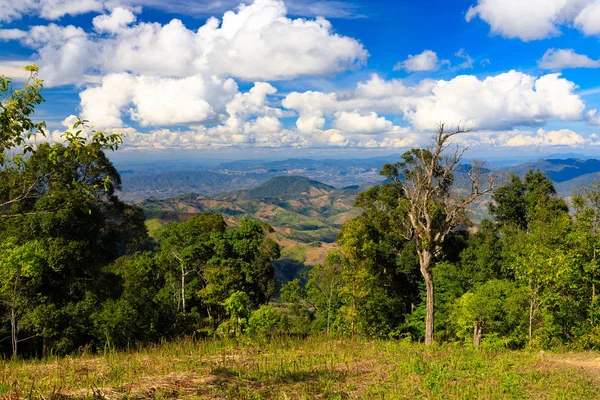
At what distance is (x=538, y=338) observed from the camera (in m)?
19.8

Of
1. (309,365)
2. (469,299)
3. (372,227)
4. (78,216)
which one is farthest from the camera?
(372,227)

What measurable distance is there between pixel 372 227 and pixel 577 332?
22117 mm

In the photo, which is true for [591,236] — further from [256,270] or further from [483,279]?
[256,270]

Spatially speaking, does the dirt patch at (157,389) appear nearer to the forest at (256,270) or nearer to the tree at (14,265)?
the forest at (256,270)

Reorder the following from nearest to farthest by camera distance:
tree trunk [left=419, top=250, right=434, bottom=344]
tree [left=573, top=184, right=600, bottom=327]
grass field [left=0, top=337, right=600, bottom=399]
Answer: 1. grass field [left=0, top=337, right=600, bottom=399]
2. tree [left=573, top=184, right=600, bottom=327]
3. tree trunk [left=419, top=250, right=434, bottom=344]

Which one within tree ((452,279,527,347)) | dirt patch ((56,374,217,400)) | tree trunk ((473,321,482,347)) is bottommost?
tree trunk ((473,321,482,347))

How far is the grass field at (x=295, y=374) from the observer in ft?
24.2

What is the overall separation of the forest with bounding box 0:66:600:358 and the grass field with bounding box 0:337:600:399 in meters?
1.60

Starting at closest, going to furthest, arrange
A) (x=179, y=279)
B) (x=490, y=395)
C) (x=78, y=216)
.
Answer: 1. (x=490, y=395)
2. (x=78, y=216)
3. (x=179, y=279)

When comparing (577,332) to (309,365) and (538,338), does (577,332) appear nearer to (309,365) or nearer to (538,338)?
(538,338)

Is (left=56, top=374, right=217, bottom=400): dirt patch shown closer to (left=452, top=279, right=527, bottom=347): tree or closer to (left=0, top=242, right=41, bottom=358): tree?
(left=0, top=242, right=41, bottom=358): tree

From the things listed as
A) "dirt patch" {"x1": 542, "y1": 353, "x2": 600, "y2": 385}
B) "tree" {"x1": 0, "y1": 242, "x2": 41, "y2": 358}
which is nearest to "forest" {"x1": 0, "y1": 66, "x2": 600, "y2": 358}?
"tree" {"x1": 0, "y1": 242, "x2": 41, "y2": 358}

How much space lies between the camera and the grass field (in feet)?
24.2

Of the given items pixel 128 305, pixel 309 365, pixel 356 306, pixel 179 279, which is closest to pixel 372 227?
pixel 356 306
